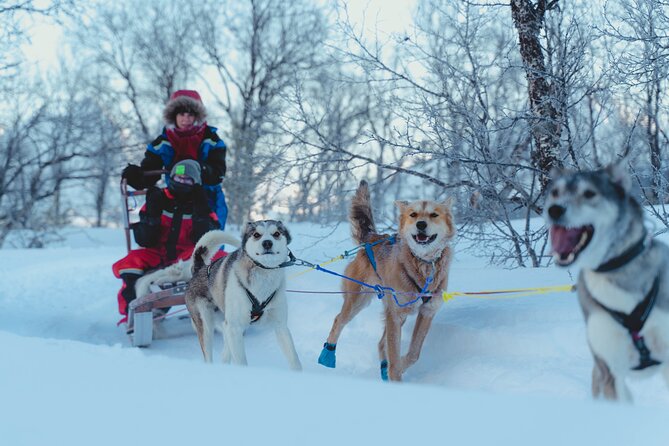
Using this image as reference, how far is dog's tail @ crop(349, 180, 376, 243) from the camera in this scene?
199 inches

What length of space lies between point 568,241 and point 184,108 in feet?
15.7

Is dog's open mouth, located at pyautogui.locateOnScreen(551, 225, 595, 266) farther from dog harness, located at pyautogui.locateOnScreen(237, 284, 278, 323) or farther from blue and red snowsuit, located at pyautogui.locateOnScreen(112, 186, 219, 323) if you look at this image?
blue and red snowsuit, located at pyautogui.locateOnScreen(112, 186, 219, 323)

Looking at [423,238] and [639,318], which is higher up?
[423,238]

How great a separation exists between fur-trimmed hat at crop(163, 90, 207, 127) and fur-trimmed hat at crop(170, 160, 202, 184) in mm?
702

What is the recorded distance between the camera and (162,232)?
575 cm

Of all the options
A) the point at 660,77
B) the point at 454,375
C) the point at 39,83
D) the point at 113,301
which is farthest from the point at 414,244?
the point at 39,83

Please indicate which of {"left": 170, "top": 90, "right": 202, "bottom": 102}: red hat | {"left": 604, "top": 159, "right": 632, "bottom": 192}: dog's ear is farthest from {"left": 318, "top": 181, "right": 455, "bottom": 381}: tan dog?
{"left": 170, "top": 90, "right": 202, "bottom": 102}: red hat

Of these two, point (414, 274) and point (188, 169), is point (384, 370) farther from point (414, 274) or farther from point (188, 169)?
point (188, 169)

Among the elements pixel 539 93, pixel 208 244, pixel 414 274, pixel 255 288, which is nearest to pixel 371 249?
pixel 414 274

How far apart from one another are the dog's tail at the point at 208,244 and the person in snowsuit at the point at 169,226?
23.3 inches

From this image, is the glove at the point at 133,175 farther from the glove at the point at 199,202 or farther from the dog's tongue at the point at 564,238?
the dog's tongue at the point at 564,238

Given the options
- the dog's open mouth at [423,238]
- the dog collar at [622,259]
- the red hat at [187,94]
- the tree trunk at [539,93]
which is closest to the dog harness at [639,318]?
the dog collar at [622,259]

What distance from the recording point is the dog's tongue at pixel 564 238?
1.93 meters

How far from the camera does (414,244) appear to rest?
4008 millimetres
